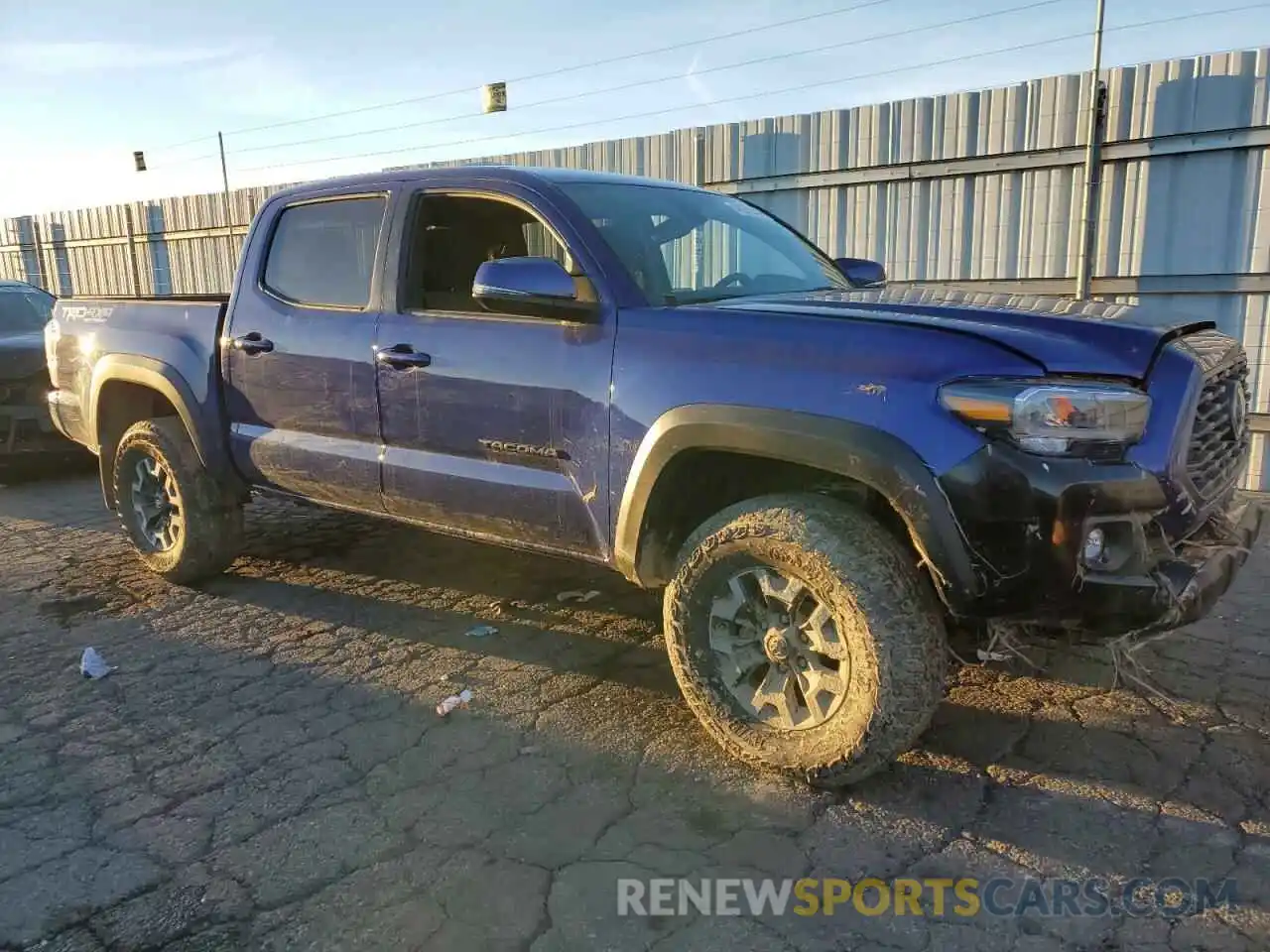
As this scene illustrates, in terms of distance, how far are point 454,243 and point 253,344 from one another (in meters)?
1.10

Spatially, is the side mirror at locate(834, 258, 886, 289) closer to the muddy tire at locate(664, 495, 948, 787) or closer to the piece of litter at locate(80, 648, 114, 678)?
the muddy tire at locate(664, 495, 948, 787)

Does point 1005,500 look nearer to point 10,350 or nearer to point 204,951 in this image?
point 204,951

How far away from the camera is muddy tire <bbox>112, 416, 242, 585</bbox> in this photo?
15.5ft

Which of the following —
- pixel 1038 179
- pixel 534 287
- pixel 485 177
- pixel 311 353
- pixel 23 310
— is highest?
pixel 1038 179

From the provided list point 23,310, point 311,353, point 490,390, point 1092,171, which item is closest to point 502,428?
point 490,390

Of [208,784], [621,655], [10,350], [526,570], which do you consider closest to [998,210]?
[526,570]

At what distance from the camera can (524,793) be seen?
2869 mm

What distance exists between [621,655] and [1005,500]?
194 centimetres

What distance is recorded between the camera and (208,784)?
9.68 feet

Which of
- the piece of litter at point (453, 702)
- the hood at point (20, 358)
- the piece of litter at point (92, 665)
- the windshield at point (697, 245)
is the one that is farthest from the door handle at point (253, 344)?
the hood at point (20, 358)

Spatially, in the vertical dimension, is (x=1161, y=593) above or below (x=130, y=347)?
below

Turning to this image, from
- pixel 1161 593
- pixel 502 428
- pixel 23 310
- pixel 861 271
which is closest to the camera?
pixel 1161 593

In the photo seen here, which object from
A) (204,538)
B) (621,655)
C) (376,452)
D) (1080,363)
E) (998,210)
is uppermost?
(998,210)

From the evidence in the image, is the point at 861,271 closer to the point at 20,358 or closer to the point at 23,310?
the point at 20,358
